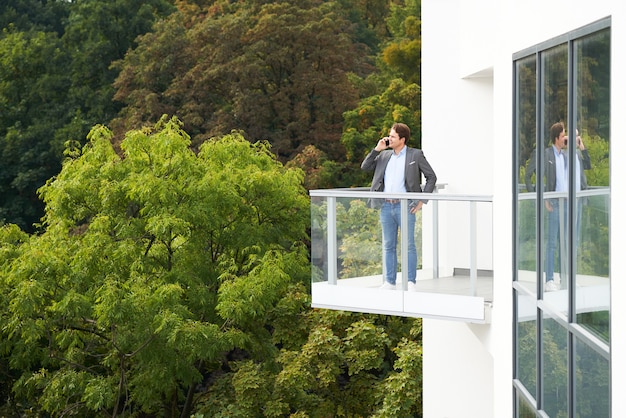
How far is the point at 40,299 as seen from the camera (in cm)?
1956

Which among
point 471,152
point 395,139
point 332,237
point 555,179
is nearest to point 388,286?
point 332,237

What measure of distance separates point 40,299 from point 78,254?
1092mm

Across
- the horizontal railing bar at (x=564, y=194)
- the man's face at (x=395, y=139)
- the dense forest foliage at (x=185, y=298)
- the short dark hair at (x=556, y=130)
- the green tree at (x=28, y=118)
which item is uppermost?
the green tree at (x=28, y=118)

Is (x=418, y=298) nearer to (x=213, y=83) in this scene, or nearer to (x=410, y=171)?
(x=410, y=171)

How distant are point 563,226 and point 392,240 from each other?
13.0ft

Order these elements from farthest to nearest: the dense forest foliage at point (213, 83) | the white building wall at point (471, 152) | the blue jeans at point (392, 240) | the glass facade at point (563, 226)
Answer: the dense forest foliage at point (213, 83)
the blue jeans at point (392, 240)
the white building wall at point (471, 152)
the glass facade at point (563, 226)

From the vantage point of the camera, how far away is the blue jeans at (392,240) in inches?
397

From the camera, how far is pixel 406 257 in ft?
33.1

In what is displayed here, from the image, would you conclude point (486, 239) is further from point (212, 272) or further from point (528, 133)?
point (212, 272)

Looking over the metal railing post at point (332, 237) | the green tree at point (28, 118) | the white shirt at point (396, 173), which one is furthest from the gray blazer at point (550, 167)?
the green tree at point (28, 118)

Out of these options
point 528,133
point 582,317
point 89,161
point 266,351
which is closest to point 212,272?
point 266,351

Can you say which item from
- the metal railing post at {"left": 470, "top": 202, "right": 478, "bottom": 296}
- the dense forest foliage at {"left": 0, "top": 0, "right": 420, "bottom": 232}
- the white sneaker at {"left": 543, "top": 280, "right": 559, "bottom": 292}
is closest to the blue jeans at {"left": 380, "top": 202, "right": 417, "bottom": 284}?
the metal railing post at {"left": 470, "top": 202, "right": 478, "bottom": 296}

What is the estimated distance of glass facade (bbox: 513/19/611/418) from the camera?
5.37 meters

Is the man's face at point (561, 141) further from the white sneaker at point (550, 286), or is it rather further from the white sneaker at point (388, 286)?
the white sneaker at point (388, 286)
